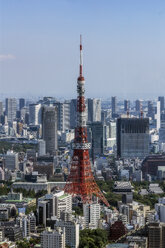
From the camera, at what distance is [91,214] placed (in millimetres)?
10547

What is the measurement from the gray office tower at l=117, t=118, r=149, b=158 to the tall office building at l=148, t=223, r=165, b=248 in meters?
10.4

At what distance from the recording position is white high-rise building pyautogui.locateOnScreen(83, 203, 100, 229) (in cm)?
1028

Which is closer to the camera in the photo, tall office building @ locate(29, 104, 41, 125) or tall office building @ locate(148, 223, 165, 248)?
tall office building @ locate(148, 223, 165, 248)

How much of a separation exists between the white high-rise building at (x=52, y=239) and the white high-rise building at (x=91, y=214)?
162cm

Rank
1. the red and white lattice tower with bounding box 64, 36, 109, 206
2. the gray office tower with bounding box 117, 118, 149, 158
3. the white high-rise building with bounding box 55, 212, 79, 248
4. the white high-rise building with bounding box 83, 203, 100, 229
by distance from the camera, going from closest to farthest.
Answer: the white high-rise building with bounding box 55, 212, 79, 248 < the white high-rise building with bounding box 83, 203, 100, 229 < the red and white lattice tower with bounding box 64, 36, 109, 206 < the gray office tower with bounding box 117, 118, 149, 158

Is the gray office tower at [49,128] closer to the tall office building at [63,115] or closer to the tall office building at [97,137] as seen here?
the tall office building at [97,137]

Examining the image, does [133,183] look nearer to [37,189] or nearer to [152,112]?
[37,189]

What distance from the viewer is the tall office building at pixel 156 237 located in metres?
9.02

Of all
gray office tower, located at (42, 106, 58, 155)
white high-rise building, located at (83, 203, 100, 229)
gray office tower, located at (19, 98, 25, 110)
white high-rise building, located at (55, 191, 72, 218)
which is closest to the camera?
white high-rise building, located at (83, 203, 100, 229)

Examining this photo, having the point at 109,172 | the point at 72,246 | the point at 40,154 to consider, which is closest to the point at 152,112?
the point at 40,154

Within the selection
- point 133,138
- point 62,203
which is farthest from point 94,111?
point 62,203

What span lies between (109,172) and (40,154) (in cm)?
404

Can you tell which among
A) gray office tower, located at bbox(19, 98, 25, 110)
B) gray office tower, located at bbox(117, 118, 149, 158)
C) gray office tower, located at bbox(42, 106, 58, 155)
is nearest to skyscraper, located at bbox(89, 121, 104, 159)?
gray office tower, located at bbox(117, 118, 149, 158)

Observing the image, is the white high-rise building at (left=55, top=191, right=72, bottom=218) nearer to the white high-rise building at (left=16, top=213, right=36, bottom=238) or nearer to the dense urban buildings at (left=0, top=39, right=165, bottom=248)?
the dense urban buildings at (left=0, top=39, right=165, bottom=248)
